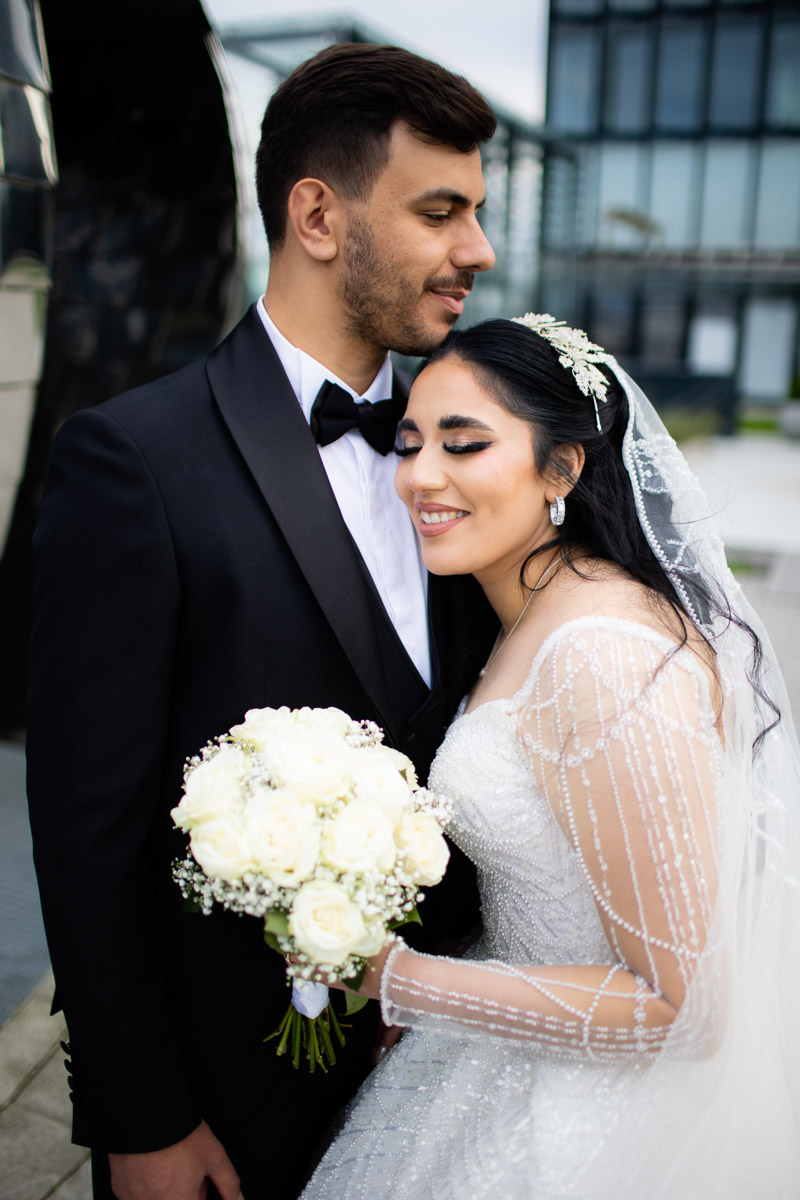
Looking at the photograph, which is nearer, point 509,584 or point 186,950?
point 186,950

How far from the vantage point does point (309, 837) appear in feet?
4.49

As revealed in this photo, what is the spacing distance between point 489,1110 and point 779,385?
24326mm

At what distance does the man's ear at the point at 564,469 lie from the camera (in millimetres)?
1924

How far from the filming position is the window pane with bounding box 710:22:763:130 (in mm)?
20891

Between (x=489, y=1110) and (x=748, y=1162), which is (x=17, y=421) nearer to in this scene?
(x=489, y=1110)

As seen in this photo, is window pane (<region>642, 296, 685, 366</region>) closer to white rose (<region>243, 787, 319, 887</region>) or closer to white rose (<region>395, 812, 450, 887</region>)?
white rose (<region>395, 812, 450, 887</region>)

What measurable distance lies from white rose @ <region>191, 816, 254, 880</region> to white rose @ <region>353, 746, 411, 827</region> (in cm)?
20

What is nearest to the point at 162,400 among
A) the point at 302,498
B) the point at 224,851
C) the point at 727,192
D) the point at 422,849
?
the point at 302,498

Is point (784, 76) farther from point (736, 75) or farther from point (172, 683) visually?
point (172, 683)

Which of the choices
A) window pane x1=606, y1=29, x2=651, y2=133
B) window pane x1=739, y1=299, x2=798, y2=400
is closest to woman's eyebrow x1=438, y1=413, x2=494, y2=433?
window pane x1=739, y1=299, x2=798, y2=400

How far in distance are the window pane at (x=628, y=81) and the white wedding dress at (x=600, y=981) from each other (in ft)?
79.9

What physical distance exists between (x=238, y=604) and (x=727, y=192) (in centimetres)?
2424

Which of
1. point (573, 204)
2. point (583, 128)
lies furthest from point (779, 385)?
point (573, 204)

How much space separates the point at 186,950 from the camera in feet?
5.71
